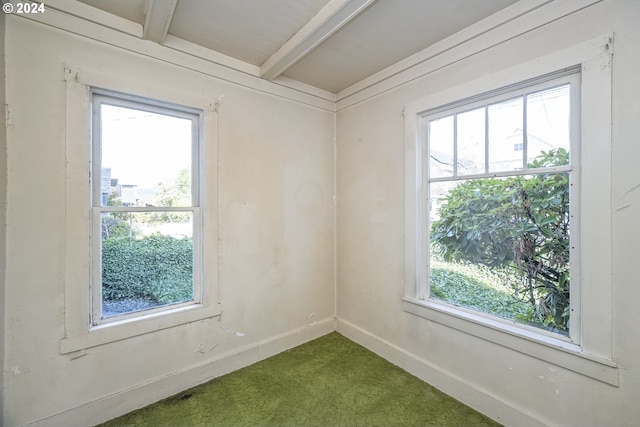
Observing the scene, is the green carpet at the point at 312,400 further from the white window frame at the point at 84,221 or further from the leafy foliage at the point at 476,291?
the leafy foliage at the point at 476,291

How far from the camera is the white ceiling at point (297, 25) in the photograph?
1.60 m

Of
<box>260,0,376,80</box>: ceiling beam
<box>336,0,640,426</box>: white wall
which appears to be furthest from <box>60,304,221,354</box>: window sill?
<box>260,0,376,80</box>: ceiling beam

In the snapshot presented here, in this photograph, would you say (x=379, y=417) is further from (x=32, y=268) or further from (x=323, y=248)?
(x=32, y=268)

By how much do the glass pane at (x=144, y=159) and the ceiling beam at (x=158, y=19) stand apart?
1.61 feet

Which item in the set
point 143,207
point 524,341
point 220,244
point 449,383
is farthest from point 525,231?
point 143,207

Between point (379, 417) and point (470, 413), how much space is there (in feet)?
1.93

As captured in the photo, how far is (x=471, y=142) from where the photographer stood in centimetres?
194

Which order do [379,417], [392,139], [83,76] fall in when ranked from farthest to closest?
1. [392,139]
2. [379,417]
3. [83,76]

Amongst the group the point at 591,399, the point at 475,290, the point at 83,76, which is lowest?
the point at 591,399

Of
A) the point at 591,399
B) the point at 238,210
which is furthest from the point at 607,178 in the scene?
the point at 238,210

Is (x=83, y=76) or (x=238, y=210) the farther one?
(x=238, y=210)

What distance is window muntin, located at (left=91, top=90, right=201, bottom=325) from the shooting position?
177 cm

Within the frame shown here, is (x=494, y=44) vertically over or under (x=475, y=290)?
over

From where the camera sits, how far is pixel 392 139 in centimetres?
235
